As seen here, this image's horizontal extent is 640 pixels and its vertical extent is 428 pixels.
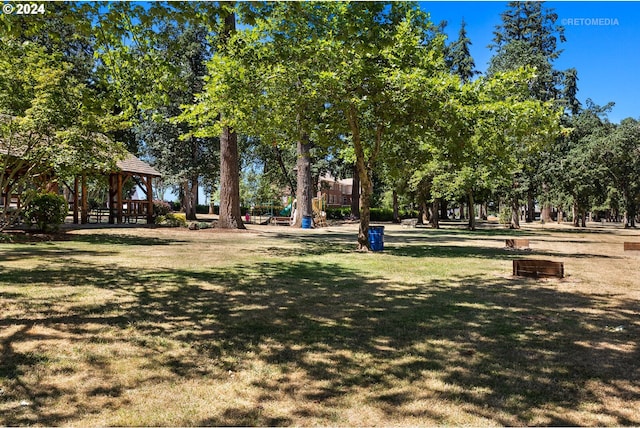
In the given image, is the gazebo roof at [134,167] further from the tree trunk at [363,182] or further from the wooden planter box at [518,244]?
the wooden planter box at [518,244]

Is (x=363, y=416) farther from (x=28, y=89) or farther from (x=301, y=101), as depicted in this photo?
(x=28, y=89)

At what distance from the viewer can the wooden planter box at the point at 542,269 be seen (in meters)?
10.1

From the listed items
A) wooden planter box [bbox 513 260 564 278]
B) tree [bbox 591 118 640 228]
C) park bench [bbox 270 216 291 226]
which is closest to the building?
tree [bbox 591 118 640 228]

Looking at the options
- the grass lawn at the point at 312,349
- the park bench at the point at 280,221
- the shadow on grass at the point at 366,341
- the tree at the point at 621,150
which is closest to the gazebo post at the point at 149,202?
the park bench at the point at 280,221

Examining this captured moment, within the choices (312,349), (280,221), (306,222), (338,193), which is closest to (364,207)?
(312,349)

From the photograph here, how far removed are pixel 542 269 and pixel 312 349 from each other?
7.49 meters

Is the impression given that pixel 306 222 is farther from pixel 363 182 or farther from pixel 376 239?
pixel 363 182

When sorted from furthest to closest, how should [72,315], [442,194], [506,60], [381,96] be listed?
1. [506,60]
2. [442,194]
3. [381,96]
4. [72,315]

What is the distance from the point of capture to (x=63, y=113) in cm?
1348

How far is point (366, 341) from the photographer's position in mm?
5230

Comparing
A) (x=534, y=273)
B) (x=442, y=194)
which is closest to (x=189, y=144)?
(x=442, y=194)

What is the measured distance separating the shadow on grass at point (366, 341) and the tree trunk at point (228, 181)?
15.8m

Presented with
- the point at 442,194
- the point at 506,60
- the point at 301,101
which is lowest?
the point at 442,194

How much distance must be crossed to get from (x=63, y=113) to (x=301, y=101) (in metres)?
7.31
